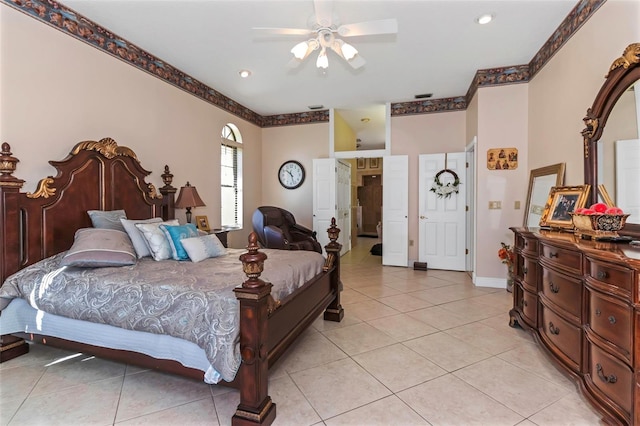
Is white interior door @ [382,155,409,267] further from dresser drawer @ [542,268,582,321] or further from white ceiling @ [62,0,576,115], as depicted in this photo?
dresser drawer @ [542,268,582,321]

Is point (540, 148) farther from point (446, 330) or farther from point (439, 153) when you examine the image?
point (446, 330)

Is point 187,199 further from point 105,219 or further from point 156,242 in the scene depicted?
point 156,242

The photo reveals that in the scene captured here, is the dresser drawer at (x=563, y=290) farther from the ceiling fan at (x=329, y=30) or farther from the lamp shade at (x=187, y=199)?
the lamp shade at (x=187, y=199)

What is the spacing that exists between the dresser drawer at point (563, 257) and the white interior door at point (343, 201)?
4.15m

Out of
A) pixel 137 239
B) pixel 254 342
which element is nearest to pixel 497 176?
pixel 254 342

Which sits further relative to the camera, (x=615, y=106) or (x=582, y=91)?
(x=582, y=91)

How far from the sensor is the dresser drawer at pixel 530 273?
2477 mm

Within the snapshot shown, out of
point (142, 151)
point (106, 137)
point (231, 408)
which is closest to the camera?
point (231, 408)

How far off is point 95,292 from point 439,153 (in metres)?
5.12

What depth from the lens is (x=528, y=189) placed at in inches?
154

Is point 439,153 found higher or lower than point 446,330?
higher

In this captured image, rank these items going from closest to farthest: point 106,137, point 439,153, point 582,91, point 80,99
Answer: point 582,91
point 80,99
point 106,137
point 439,153

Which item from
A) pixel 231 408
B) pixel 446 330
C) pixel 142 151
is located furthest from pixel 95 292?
pixel 446 330

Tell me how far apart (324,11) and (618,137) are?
230 cm
